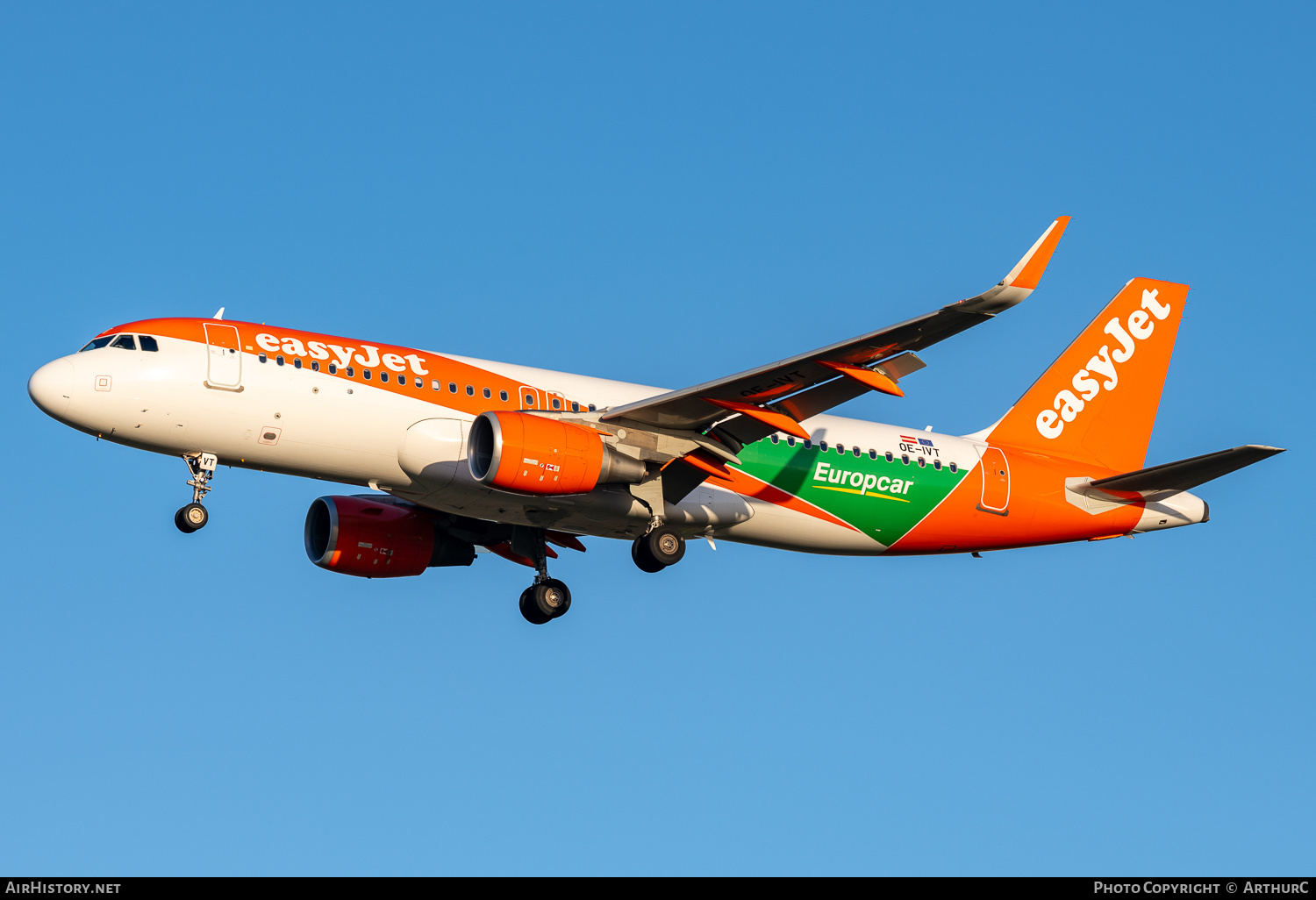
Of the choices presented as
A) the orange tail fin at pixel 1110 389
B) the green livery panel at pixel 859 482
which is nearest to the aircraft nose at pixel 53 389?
the green livery panel at pixel 859 482

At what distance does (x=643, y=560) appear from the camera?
103 feet

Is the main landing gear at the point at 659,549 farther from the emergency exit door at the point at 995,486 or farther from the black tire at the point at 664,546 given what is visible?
the emergency exit door at the point at 995,486

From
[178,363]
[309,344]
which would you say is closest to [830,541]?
[309,344]

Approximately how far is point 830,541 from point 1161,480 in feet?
25.1

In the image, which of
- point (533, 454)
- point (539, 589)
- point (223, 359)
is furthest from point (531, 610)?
point (223, 359)

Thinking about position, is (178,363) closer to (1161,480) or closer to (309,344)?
(309,344)

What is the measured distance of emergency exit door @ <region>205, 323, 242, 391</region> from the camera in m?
28.6

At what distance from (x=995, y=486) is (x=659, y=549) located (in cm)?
855

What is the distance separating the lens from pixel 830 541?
3319 cm

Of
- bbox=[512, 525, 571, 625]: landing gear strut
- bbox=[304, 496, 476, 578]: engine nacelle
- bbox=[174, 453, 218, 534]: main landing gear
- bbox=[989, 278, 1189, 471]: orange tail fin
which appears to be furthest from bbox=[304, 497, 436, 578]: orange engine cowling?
bbox=[989, 278, 1189, 471]: orange tail fin

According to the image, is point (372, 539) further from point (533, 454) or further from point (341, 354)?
point (533, 454)

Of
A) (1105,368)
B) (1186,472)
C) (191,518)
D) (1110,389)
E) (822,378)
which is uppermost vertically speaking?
(1105,368)

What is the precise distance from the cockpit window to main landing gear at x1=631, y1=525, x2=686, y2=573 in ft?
36.6
